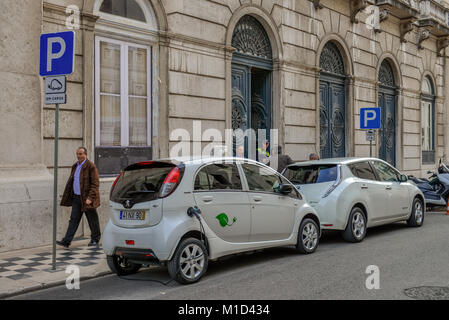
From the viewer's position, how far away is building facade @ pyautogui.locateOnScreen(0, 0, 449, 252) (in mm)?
9297

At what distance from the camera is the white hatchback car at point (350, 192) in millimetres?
9336

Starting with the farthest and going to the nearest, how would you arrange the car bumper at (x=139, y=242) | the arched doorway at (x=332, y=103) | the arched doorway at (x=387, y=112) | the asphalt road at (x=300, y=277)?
the arched doorway at (x=387, y=112)
the arched doorway at (x=332, y=103)
the car bumper at (x=139, y=242)
the asphalt road at (x=300, y=277)

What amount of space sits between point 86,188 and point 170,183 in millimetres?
3127

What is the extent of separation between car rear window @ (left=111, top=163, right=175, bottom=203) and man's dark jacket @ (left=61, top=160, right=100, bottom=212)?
2.23 metres

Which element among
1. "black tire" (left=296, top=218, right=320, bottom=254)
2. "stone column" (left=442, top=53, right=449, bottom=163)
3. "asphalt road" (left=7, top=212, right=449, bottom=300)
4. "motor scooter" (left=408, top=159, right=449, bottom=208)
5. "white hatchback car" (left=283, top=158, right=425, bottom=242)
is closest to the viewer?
"asphalt road" (left=7, top=212, right=449, bottom=300)

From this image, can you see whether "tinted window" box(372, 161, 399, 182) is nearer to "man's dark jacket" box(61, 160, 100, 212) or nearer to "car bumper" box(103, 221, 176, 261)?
"man's dark jacket" box(61, 160, 100, 212)

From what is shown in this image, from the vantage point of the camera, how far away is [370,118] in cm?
1563

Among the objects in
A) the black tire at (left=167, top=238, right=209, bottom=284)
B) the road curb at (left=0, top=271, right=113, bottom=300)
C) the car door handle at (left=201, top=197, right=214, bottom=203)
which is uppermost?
the car door handle at (left=201, top=197, right=214, bottom=203)

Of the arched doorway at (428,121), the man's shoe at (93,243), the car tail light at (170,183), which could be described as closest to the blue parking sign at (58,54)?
the car tail light at (170,183)

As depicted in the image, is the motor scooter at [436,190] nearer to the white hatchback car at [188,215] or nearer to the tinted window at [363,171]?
the tinted window at [363,171]

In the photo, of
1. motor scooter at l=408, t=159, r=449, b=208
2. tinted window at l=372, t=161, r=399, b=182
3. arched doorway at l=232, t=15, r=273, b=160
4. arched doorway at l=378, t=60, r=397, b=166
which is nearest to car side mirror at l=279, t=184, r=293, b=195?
tinted window at l=372, t=161, r=399, b=182

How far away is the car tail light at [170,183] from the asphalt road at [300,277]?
44.8 inches

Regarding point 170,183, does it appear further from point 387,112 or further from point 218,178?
point 387,112
